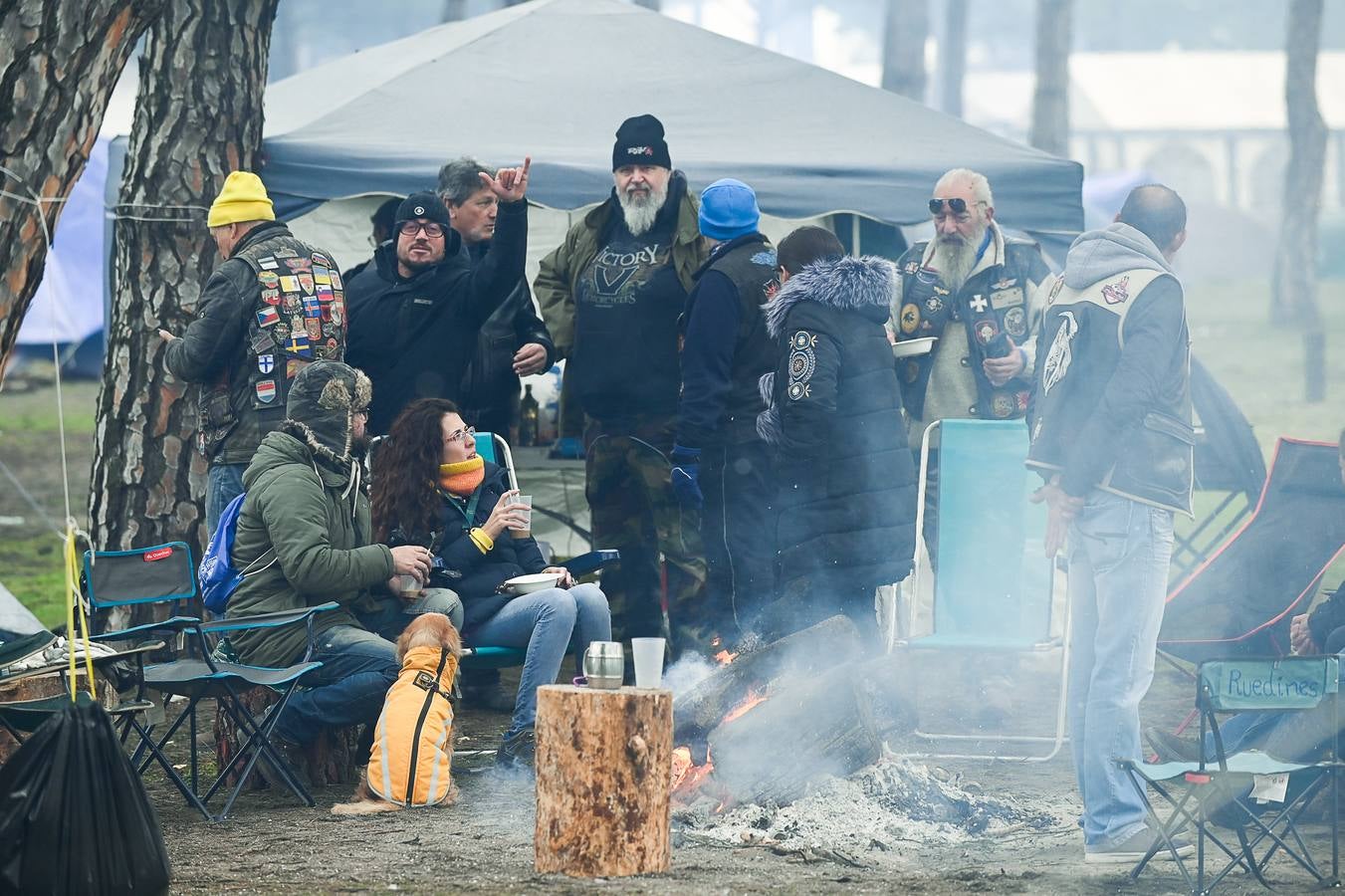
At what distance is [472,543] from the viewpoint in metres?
6.20

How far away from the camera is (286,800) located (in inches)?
227

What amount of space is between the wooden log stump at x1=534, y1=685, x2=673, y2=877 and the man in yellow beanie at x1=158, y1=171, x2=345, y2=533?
92.4 inches

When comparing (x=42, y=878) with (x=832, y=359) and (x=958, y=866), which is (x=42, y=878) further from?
(x=832, y=359)

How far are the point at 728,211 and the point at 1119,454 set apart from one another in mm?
2426

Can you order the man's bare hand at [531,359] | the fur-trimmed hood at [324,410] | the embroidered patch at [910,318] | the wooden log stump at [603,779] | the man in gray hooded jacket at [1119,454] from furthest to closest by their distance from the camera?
the embroidered patch at [910,318], the man's bare hand at [531,359], the fur-trimmed hood at [324,410], the man in gray hooded jacket at [1119,454], the wooden log stump at [603,779]

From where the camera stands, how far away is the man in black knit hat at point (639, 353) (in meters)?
7.17

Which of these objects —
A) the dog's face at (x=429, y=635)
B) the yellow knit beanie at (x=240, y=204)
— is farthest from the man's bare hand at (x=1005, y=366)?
the yellow knit beanie at (x=240, y=204)

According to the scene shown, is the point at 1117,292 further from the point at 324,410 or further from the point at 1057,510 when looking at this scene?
the point at 324,410

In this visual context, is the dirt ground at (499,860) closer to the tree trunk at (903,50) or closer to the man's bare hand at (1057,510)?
the man's bare hand at (1057,510)

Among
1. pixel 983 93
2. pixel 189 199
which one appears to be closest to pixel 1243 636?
pixel 189 199

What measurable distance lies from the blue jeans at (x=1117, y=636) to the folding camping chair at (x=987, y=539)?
7.48ft

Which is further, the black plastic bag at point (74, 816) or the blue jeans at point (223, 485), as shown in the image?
the blue jeans at point (223, 485)

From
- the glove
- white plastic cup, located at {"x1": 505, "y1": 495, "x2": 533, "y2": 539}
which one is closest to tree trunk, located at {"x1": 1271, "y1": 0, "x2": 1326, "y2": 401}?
the glove

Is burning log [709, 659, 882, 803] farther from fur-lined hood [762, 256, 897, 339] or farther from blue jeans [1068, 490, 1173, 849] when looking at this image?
fur-lined hood [762, 256, 897, 339]
